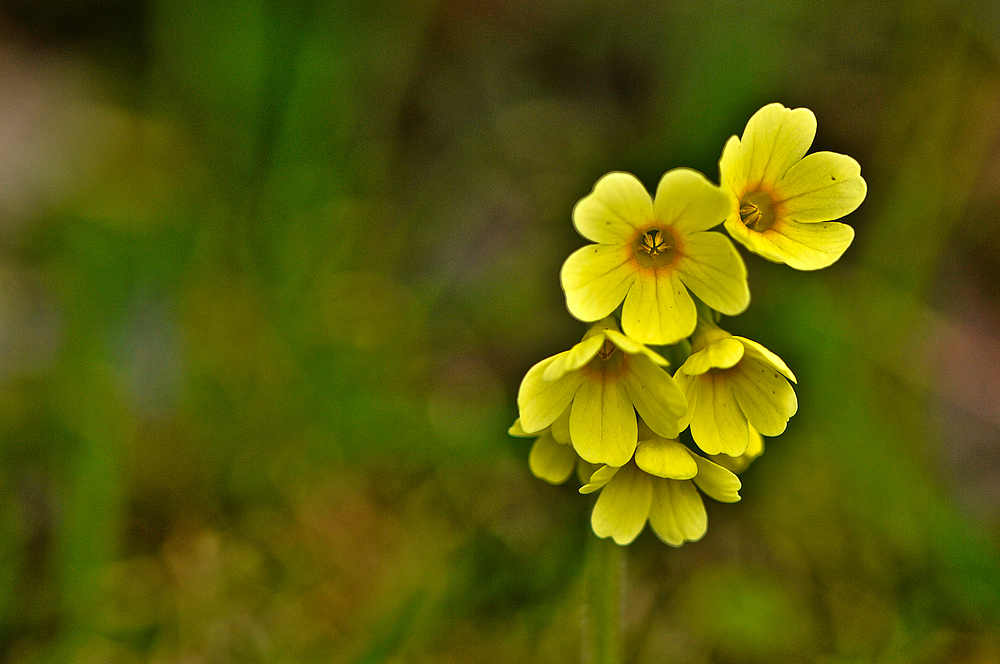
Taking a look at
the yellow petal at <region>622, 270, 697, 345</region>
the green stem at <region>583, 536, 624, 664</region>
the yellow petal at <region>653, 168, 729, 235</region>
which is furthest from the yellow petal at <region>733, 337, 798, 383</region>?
the green stem at <region>583, 536, 624, 664</region>

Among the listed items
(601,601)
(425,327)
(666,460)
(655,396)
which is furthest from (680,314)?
(425,327)

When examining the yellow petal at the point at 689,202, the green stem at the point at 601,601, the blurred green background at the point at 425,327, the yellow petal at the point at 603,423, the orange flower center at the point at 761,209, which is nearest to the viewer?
the yellow petal at the point at 689,202

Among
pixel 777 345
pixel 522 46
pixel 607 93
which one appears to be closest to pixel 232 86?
pixel 522 46

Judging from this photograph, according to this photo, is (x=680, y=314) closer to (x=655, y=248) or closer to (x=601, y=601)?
(x=655, y=248)

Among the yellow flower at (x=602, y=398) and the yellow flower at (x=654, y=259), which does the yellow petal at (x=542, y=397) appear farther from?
the yellow flower at (x=654, y=259)

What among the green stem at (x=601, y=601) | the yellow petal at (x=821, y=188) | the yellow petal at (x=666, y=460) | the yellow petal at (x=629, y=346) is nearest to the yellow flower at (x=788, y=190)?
the yellow petal at (x=821, y=188)

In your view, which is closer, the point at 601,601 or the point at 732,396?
the point at 732,396

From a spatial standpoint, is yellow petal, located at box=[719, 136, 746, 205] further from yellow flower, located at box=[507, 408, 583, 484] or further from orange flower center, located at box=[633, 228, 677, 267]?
yellow flower, located at box=[507, 408, 583, 484]
